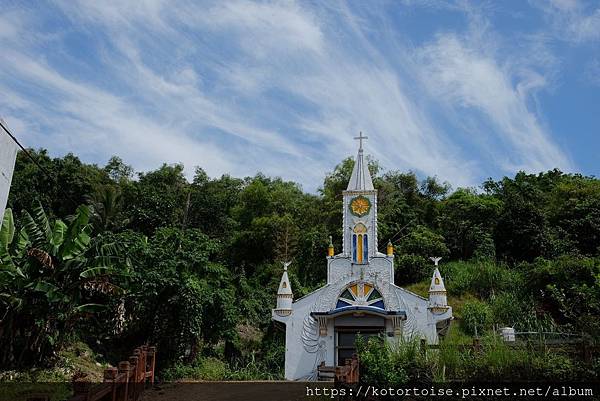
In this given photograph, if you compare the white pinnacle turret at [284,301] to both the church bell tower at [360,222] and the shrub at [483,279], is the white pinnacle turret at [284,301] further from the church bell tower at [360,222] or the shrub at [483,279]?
the shrub at [483,279]

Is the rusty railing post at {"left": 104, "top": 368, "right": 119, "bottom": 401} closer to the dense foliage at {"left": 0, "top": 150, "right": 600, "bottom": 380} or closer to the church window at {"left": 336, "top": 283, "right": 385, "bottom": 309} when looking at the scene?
the dense foliage at {"left": 0, "top": 150, "right": 600, "bottom": 380}

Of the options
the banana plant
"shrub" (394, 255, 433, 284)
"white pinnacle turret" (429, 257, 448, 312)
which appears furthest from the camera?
"shrub" (394, 255, 433, 284)

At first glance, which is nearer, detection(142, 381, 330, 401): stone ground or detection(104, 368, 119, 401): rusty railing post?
detection(104, 368, 119, 401): rusty railing post

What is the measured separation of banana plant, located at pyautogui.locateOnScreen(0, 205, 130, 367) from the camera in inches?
500

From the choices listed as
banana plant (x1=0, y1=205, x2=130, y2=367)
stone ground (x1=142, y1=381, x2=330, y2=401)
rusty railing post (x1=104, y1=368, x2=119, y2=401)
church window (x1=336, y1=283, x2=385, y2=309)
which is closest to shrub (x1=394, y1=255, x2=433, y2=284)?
church window (x1=336, y1=283, x2=385, y2=309)

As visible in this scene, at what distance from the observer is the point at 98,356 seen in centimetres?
1568

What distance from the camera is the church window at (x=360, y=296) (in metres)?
16.7

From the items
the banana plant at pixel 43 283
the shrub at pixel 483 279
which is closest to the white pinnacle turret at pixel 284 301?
the banana plant at pixel 43 283

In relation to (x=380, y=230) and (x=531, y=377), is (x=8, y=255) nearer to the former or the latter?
(x=531, y=377)

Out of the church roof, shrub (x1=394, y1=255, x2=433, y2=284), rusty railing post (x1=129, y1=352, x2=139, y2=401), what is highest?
the church roof

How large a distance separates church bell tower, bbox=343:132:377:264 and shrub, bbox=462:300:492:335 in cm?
544

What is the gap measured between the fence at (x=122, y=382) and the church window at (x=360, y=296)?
23.6 ft

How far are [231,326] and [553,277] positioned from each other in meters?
11.3

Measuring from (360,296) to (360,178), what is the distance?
4.15m
